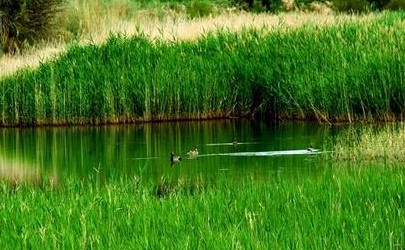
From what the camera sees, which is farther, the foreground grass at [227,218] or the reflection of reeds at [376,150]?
the reflection of reeds at [376,150]

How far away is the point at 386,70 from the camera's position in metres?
18.9

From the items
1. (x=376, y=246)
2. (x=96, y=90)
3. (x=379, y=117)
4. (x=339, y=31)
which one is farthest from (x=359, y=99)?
(x=376, y=246)

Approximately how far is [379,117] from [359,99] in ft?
1.74

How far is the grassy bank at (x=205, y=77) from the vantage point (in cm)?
1989

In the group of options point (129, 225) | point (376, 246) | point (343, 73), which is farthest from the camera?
point (343, 73)

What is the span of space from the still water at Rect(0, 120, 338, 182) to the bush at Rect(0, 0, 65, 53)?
7.87 metres

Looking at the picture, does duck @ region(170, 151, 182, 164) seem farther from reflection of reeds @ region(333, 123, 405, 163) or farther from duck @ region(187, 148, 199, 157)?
reflection of reeds @ region(333, 123, 405, 163)

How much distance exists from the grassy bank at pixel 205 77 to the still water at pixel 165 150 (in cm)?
65

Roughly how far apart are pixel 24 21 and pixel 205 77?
9231 mm

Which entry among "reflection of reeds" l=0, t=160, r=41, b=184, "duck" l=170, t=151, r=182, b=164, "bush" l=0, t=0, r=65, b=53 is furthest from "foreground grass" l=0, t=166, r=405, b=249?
"bush" l=0, t=0, r=65, b=53

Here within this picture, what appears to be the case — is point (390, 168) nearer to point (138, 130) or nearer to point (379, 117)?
point (379, 117)

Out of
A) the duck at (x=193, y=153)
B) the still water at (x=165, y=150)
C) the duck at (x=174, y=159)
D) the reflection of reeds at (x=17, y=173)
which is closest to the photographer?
the reflection of reeds at (x=17, y=173)

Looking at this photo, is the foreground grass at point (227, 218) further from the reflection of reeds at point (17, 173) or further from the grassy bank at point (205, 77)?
the grassy bank at point (205, 77)

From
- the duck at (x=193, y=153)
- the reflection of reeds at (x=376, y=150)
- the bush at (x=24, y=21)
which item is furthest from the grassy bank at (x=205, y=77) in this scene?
the bush at (x=24, y=21)
